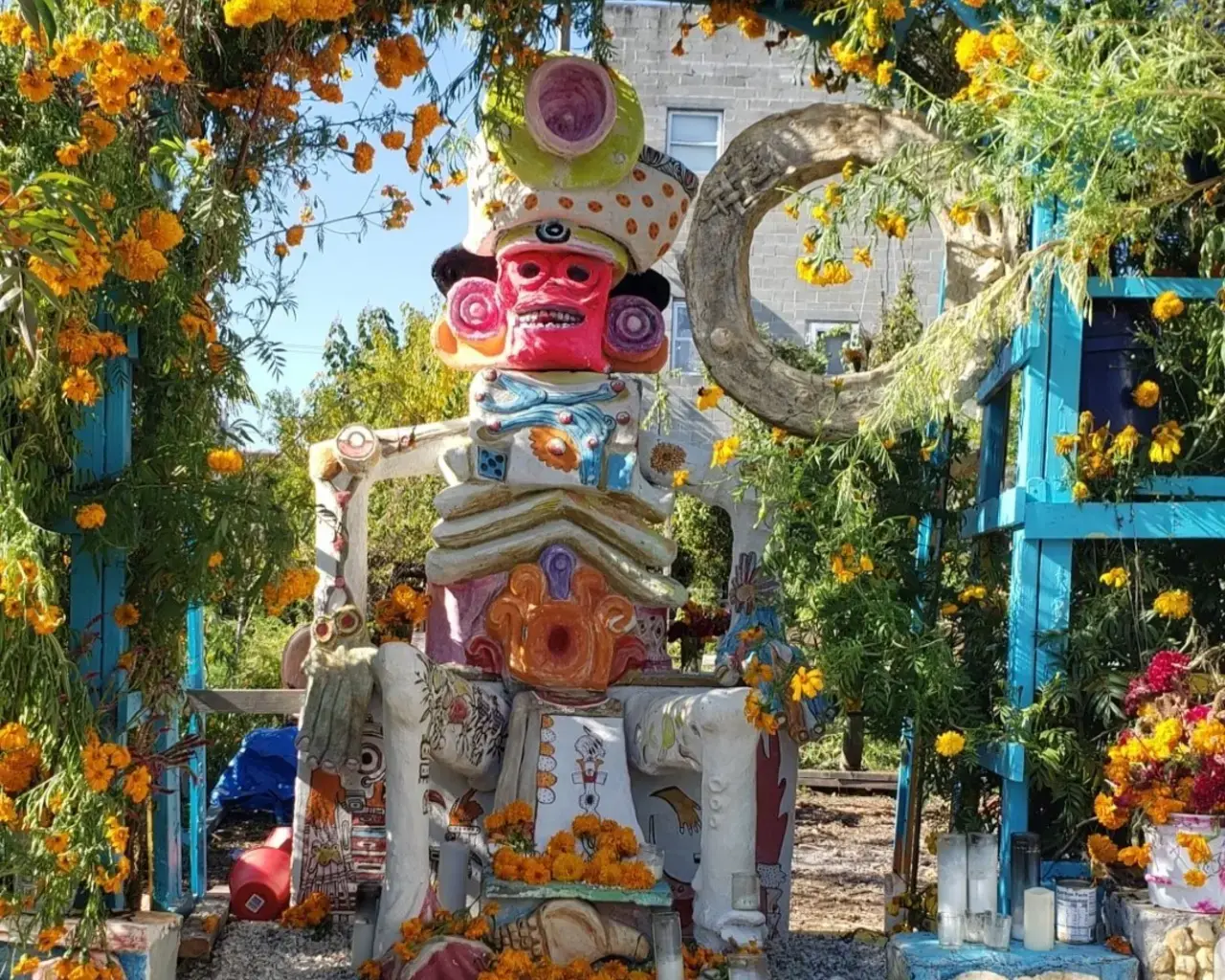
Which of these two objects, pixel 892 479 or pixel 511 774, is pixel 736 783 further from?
pixel 892 479

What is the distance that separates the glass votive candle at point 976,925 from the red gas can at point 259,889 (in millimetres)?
2478

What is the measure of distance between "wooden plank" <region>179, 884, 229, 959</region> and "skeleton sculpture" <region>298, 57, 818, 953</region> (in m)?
0.47

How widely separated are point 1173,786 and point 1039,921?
0.54m

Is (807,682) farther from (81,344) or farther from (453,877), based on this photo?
(81,344)

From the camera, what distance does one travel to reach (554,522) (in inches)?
196

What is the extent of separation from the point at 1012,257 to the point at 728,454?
1.17 m

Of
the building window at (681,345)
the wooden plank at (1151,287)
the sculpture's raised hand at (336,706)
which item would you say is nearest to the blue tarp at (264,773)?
the sculpture's raised hand at (336,706)

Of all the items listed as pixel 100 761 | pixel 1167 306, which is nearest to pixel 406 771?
pixel 100 761

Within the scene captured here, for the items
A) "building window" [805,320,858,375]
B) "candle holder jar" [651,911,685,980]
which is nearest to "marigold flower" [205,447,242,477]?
"candle holder jar" [651,911,685,980]

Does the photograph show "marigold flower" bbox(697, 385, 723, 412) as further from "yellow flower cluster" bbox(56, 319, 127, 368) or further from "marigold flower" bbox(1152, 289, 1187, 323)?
"yellow flower cluster" bbox(56, 319, 127, 368)

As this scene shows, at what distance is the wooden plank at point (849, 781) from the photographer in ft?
29.7

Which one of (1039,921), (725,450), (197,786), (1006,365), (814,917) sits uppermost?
(1006,365)

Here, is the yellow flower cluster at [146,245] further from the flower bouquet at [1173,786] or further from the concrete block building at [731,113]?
the concrete block building at [731,113]

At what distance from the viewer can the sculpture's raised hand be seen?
471cm
